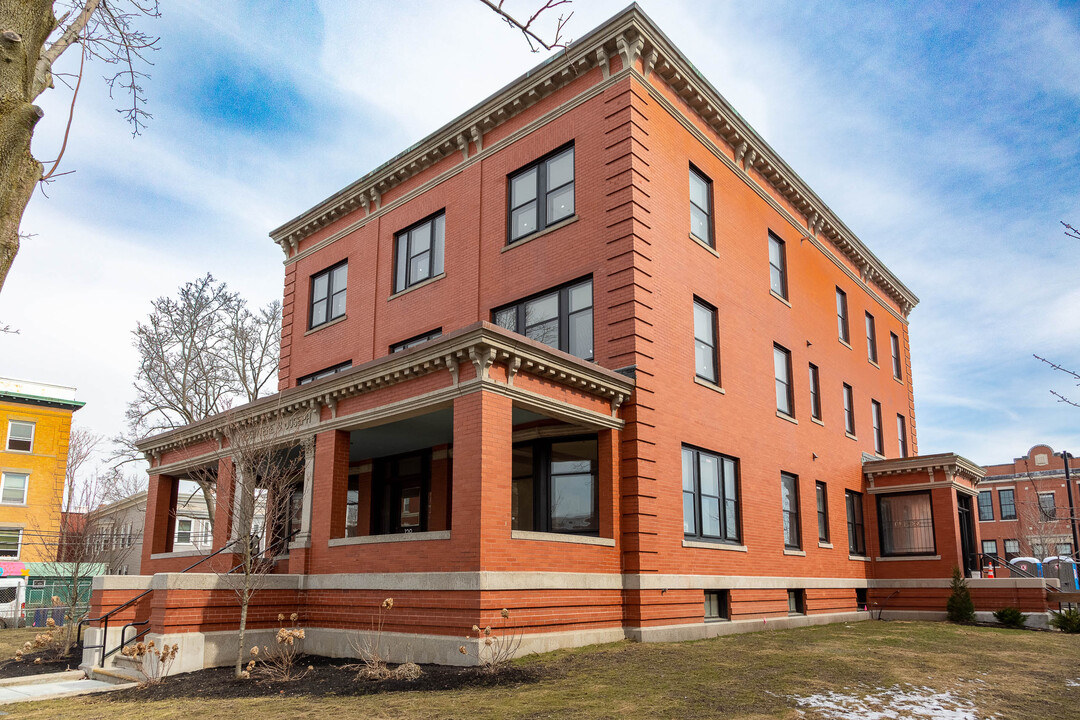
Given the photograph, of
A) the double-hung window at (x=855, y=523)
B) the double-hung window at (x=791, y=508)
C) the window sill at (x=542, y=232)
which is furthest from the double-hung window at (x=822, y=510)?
the window sill at (x=542, y=232)

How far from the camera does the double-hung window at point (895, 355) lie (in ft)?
115

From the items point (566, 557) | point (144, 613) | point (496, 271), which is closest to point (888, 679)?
point (566, 557)

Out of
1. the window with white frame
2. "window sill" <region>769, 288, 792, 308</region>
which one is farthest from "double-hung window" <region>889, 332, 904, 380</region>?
the window with white frame

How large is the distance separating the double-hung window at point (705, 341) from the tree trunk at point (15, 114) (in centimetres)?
1628

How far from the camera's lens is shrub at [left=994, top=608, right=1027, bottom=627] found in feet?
75.9

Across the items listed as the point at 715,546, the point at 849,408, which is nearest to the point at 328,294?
the point at 715,546

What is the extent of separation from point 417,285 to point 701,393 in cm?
870

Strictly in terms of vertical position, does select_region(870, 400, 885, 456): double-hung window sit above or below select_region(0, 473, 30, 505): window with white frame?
above

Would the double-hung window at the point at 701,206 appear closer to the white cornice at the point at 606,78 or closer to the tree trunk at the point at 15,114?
the white cornice at the point at 606,78

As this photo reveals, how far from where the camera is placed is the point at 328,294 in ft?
88.8

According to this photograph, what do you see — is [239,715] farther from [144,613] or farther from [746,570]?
[746,570]

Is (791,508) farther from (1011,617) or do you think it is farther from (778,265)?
(778,265)

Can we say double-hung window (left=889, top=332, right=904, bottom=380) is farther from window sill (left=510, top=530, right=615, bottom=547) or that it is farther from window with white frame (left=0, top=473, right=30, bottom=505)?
window with white frame (left=0, top=473, right=30, bottom=505)

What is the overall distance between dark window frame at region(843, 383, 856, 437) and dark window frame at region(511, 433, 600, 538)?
566 inches
